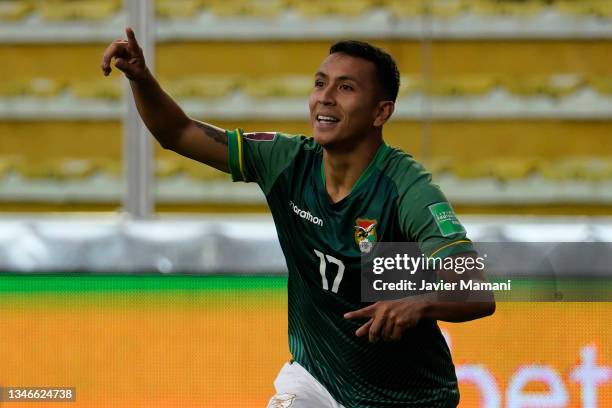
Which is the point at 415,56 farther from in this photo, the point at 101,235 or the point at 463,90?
the point at 101,235

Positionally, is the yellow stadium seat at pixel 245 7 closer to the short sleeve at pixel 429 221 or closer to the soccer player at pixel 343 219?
the soccer player at pixel 343 219

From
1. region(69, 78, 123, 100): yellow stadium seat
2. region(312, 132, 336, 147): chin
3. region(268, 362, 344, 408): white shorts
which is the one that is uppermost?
region(69, 78, 123, 100): yellow stadium seat

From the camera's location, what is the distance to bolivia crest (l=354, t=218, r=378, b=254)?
2.90 m

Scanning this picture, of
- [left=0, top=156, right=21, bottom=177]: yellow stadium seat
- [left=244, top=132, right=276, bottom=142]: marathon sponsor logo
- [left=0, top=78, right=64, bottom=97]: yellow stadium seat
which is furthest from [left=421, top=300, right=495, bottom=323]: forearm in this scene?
[left=0, top=78, right=64, bottom=97]: yellow stadium seat

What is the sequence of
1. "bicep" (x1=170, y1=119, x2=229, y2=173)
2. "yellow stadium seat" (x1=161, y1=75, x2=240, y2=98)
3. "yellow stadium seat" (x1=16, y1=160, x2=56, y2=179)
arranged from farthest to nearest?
"yellow stadium seat" (x1=161, y1=75, x2=240, y2=98) → "yellow stadium seat" (x1=16, y1=160, x2=56, y2=179) → "bicep" (x1=170, y1=119, x2=229, y2=173)

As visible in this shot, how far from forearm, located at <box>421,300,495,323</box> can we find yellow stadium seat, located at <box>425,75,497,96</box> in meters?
3.34

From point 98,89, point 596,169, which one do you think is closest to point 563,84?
point 596,169

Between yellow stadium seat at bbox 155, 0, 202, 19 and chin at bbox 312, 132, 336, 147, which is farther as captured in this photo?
yellow stadium seat at bbox 155, 0, 202, 19

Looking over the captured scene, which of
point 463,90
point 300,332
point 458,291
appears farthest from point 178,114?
point 463,90

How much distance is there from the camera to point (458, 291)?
264cm

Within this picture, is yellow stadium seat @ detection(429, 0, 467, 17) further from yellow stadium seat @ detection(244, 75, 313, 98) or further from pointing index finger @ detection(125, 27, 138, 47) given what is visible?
pointing index finger @ detection(125, 27, 138, 47)

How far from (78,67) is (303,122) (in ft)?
4.43

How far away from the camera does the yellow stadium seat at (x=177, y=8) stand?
19.2ft

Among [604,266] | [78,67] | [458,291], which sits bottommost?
[458,291]
